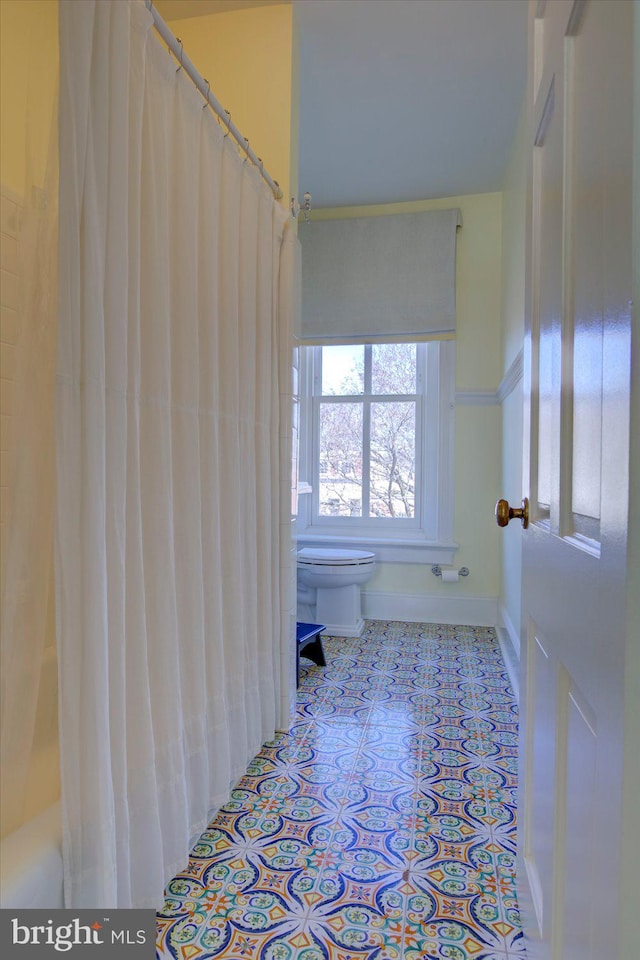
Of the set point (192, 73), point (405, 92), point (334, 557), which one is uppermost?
point (405, 92)

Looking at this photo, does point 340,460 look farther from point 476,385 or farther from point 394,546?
point 476,385

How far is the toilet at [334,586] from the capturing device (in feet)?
10.5

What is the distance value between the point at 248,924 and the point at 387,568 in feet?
8.62

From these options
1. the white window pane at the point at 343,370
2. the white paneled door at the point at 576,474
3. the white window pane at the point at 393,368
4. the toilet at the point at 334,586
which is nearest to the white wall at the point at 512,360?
the white window pane at the point at 393,368

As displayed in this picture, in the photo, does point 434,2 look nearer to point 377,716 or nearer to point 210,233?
point 210,233

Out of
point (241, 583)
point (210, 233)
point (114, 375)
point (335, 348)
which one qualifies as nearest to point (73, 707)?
point (114, 375)

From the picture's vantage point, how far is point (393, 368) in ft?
12.4

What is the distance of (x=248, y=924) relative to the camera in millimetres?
1164

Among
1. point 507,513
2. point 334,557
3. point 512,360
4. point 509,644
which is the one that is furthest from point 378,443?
point 507,513

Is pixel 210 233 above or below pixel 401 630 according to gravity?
above

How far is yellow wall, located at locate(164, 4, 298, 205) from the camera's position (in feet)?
6.91

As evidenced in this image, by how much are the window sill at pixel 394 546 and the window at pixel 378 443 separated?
0.05 feet

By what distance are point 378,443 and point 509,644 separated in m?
1.60

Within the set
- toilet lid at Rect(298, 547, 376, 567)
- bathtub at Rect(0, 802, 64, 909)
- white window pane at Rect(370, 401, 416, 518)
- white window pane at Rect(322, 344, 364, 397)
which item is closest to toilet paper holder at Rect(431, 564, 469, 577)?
white window pane at Rect(370, 401, 416, 518)
